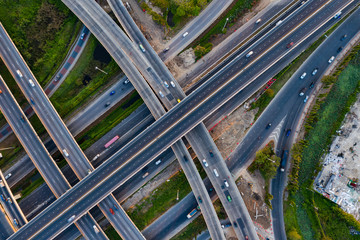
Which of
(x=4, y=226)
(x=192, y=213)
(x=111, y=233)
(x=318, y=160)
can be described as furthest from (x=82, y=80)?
(x=318, y=160)

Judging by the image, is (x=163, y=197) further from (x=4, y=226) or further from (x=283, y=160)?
(x=4, y=226)

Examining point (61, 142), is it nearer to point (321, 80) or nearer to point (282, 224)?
point (282, 224)

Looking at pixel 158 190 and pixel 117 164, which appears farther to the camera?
pixel 158 190

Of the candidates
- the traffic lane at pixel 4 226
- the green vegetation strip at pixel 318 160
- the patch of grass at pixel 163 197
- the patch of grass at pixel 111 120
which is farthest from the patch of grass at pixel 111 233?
the green vegetation strip at pixel 318 160

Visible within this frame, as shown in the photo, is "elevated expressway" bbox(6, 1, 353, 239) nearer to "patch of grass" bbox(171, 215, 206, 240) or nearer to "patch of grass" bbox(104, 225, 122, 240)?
"patch of grass" bbox(104, 225, 122, 240)

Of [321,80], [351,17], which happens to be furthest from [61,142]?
[351,17]

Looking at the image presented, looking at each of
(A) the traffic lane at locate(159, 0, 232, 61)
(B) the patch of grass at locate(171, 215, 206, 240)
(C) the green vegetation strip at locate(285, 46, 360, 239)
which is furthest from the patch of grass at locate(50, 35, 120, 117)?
(C) the green vegetation strip at locate(285, 46, 360, 239)
